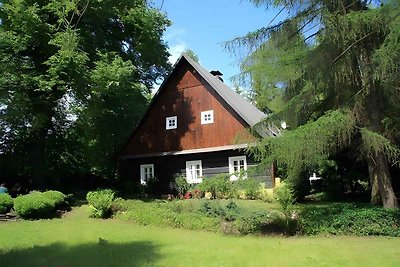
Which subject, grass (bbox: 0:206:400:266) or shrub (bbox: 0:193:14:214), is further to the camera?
shrub (bbox: 0:193:14:214)

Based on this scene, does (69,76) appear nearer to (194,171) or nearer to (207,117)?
(207,117)

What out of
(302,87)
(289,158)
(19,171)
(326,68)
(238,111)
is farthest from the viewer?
(19,171)

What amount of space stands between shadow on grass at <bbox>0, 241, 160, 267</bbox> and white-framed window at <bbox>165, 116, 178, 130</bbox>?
49.9 ft

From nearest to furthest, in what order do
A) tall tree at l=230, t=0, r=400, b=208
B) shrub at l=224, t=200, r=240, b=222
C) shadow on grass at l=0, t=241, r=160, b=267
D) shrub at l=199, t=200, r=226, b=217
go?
shadow on grass at l=0, t=241, r=160, b=267
tall tree at l=230, t=0, r=400, b=208
shrub at l=224, t=200, r=240, b=222
shrub at l=199, t=200, r=226, b=217

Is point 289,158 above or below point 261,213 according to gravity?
above

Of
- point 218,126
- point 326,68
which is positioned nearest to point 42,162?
point 218,126

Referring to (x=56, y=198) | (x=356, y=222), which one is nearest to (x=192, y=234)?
(x=356, y=222)

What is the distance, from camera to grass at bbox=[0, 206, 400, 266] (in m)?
8.78

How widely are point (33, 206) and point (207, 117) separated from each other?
11.8 metres

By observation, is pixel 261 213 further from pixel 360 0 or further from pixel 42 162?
pixel 42 162

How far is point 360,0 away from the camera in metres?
12.9

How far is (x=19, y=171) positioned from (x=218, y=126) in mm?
12208

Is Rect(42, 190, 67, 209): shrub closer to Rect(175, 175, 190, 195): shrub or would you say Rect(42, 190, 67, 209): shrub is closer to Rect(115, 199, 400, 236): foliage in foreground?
Rect(115, 199, 400, 236): foliage in foreground

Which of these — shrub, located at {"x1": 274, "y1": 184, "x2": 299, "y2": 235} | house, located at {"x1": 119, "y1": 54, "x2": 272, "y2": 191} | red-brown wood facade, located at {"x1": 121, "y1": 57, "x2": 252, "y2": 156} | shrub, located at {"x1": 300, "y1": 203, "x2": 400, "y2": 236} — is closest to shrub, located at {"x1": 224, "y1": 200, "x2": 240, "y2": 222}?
shrub, located at {"x1": 274, "y1": 184, "x2": 299, "y2": 235}
